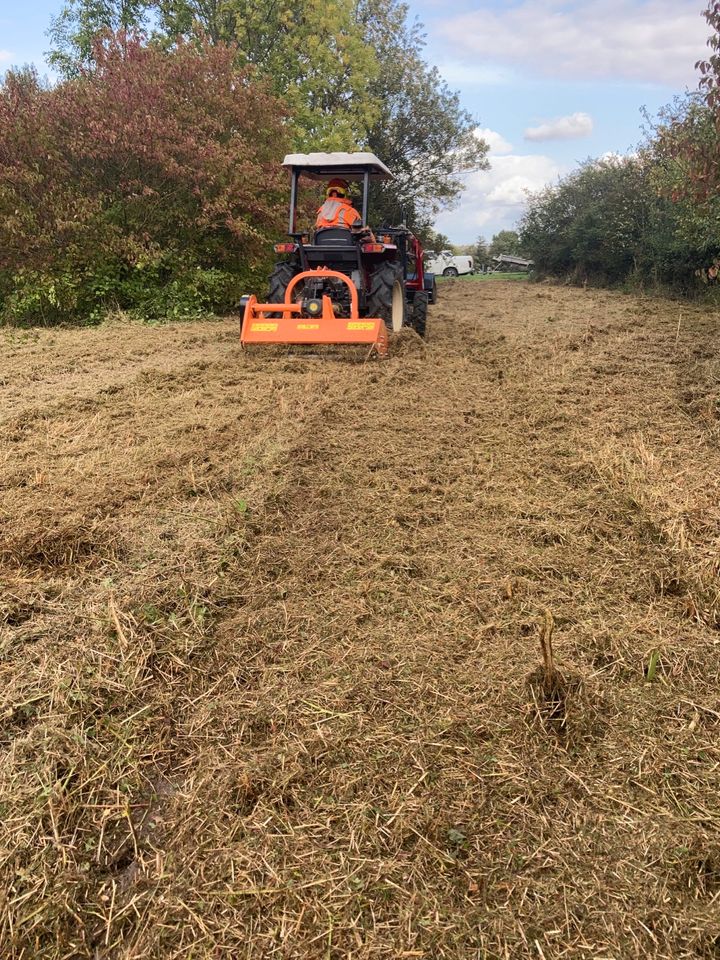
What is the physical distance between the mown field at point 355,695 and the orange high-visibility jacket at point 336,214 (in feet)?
13.3

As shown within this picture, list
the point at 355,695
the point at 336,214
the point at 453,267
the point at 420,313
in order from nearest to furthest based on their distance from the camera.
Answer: the point at 355,695
the point at 336,214
the point at 420,313
the point at 453,267

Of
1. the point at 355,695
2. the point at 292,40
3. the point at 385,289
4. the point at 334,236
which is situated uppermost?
the point at 292,40

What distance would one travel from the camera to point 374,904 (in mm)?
1446

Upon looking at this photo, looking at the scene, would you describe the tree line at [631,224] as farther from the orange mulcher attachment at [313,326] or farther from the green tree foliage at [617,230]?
the orange mulcher attachment at [313,326]

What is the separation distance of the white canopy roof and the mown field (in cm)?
442

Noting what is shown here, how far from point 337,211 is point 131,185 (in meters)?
4.42

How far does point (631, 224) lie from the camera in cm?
1683

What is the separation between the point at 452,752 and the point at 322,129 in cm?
1949

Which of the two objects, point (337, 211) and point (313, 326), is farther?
point (337, 211)

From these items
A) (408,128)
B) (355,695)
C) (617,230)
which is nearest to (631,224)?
(617,230)

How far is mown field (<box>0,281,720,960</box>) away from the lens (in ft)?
4.73

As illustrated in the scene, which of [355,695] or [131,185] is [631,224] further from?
[355,695]

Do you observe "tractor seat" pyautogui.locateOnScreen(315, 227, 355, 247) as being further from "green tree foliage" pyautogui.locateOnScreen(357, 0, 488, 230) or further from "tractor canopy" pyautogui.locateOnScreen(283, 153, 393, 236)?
"green tree foliage" pyautogui.locateOnScreen(357, 0, 488, 230)

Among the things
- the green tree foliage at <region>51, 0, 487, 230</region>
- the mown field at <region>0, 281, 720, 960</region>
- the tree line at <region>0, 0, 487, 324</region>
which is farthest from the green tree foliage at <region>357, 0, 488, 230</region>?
the mown field at <region>0, 281, 720, 960</region>
